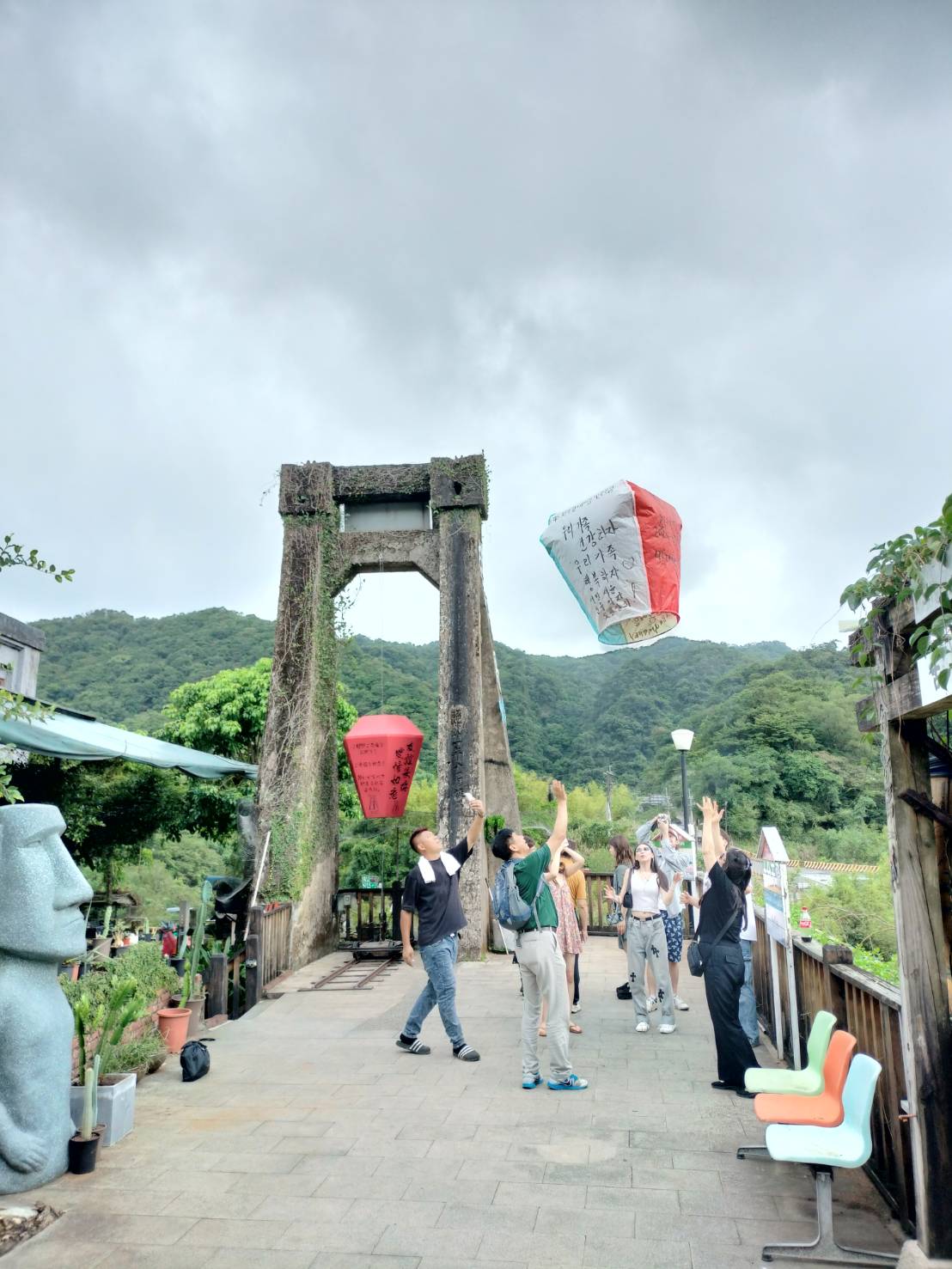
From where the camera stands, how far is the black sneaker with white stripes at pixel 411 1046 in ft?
20.6

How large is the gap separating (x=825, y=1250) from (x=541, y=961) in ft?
7.22

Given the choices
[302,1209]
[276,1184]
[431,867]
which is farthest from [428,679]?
[302,1209]

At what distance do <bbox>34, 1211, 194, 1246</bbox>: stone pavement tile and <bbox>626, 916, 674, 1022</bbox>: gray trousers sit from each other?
396cm

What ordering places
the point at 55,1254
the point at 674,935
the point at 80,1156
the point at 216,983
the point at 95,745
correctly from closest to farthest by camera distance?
the point at 55,1254 < the point at 80,1156 < the point at 674,935 < the point at 216,983 < the point at 95,745

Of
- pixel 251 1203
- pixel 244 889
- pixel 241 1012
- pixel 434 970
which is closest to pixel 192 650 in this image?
pixel 244 889

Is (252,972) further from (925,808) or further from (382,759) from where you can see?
(925,808)

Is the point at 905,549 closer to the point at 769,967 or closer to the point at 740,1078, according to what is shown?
the point at 740,1078

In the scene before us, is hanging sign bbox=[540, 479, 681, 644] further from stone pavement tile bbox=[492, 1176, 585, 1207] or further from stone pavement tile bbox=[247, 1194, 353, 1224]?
stone pavement tile bbox=[247, 1194, 353, 1224]

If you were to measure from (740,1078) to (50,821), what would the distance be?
4.09 meters

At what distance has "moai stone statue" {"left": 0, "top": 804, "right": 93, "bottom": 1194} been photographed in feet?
12.6

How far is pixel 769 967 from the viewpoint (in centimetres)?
677

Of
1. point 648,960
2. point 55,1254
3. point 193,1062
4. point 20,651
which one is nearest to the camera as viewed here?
point 55,1254

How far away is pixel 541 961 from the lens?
17.1 ft

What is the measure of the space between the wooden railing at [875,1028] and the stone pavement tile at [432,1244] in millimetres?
1668
